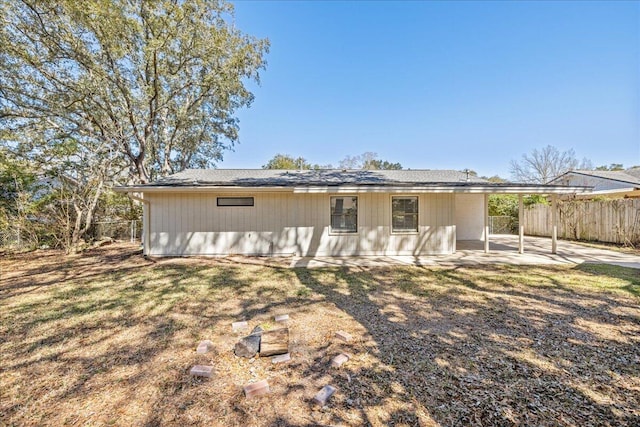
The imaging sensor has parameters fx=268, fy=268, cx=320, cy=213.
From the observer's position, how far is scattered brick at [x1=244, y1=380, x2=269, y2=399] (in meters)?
2.16

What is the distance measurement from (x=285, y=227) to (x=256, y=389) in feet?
21.2

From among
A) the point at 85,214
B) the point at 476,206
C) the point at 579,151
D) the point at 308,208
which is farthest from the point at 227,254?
the point at 579,151

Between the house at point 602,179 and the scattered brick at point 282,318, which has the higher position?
the house at point 602,179

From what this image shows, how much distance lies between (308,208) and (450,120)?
500 inches

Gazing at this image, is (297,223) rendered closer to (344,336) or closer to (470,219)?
(344,336)

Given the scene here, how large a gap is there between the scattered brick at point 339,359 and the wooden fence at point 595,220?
39.8 ft

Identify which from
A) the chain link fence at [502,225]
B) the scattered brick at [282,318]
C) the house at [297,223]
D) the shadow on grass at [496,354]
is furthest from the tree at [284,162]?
the scattered brick at [282,318]

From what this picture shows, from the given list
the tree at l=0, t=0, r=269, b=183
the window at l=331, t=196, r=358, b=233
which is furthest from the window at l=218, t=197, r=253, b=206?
the tree at l=0, t=0, r=269, b=183

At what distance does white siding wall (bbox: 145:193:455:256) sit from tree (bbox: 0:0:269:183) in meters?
5.90

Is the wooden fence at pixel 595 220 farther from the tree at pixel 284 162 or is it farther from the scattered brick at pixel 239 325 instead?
the tree at pixel 284 162

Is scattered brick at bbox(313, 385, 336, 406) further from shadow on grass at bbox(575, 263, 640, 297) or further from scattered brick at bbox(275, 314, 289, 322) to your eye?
shadow on grass at bbox(575, 263, 640, 297)

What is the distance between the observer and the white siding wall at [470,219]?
11682 mm

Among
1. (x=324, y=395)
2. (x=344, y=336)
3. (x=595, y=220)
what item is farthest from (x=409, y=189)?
(x=595, y=220)

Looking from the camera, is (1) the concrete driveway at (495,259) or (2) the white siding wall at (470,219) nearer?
(1) the concrete driveway at (495,259)
